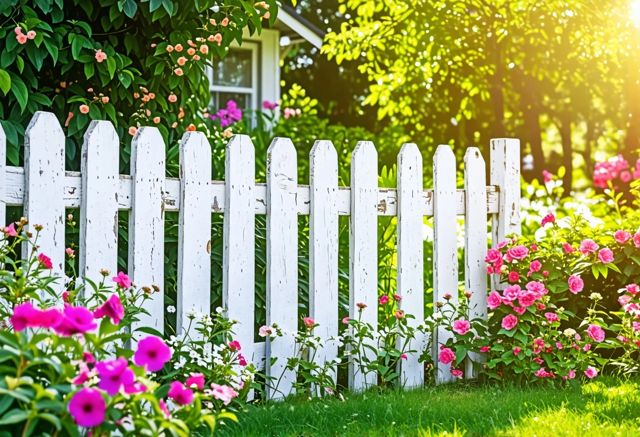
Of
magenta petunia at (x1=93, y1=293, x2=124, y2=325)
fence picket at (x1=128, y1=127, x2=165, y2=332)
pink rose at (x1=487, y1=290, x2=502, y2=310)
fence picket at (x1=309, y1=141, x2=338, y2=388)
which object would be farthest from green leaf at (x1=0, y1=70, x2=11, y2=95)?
pink rose at (x1=487, y1=290, x2=502, y2=310)

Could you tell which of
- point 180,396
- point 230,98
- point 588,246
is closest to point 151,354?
point 180,396

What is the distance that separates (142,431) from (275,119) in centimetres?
834

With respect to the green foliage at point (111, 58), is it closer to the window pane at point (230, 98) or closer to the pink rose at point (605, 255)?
the pink rose at point (605, 255)

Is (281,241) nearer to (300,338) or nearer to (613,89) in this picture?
(300,338)

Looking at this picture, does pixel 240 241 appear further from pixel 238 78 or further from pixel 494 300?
pixel 238 78

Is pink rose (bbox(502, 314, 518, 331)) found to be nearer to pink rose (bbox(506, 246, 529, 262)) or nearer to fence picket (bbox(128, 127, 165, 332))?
pink rose (bbox(506, 246, 529, 262))

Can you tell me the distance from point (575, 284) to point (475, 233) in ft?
1.87

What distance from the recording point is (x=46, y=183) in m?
3.44

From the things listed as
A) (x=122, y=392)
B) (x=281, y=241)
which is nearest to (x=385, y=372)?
(x=281, y=241)

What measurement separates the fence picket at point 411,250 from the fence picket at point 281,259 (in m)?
0.59

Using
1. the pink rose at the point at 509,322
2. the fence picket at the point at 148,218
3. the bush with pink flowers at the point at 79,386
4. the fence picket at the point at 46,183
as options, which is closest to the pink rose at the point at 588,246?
the pink rose at the point at 509,322

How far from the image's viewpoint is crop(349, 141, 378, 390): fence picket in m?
4.24

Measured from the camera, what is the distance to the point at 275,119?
1030 cm

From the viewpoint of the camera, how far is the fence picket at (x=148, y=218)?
12.0ft
